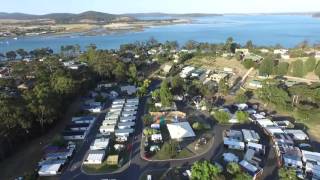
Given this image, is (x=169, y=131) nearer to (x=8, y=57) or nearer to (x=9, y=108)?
(x=9, y=108)

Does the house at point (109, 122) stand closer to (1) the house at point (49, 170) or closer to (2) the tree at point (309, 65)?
(1) the house at point (49, 170)

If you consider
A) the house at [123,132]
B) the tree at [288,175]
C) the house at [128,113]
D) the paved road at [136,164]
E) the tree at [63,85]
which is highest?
the tree at [63,85]

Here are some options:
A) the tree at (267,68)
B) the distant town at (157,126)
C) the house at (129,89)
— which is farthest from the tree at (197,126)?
the tree at (267,68)

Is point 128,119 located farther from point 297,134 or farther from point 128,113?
point 297,134

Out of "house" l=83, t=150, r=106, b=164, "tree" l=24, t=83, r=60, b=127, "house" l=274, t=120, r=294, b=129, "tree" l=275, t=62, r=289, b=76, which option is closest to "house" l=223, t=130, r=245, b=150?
"house" l=274, t=120, r=294, b=129

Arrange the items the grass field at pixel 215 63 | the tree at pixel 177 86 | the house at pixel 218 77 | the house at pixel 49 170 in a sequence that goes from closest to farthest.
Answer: the house at pixel 49 170 → the tree at pixel 177 86 → the house at pixel 218 77 → the grass field at pixel 215 63

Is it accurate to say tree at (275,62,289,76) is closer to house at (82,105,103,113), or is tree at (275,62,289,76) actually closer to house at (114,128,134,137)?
house at (82,105,103,113)

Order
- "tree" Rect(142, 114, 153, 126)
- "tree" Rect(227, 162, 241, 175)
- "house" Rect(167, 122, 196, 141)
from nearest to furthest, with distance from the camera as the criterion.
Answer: "tree" Rect(227, 162, 241, 175)
"house" Rect(167, 122, 196, 141)
"tree" Rect(142, 114, 153, 126)
